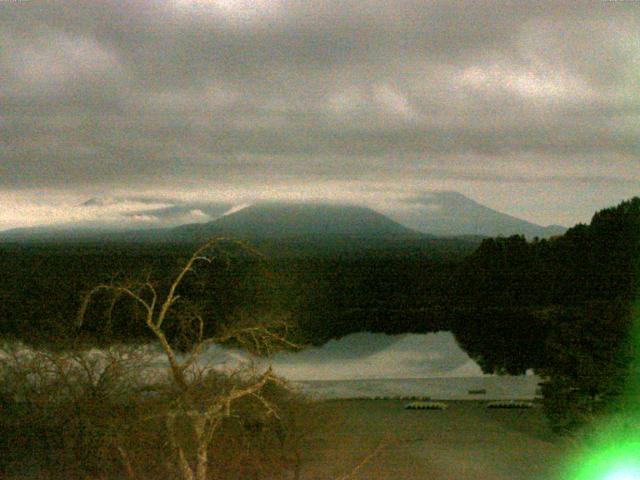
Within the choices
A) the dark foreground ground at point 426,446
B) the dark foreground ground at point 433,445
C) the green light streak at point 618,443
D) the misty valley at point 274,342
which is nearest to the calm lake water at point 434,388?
the misty valley at point 274,342

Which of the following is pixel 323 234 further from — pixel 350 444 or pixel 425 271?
pixel 350 444

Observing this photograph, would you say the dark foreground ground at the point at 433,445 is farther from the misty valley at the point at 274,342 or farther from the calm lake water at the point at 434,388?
the calm lake water at the point at 434,388

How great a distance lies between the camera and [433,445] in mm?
13773

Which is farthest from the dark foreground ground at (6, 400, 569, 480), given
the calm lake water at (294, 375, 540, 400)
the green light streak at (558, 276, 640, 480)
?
the calm lake water at (294, 375, 540, 400)

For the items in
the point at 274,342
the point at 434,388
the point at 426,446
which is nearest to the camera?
the point at 274,342

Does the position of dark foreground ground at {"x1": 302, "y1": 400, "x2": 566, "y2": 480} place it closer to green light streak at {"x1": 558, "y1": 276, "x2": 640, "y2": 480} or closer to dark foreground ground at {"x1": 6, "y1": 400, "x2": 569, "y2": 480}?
dark foreground ground at {"x1": 6, "y1": 400, "x2": 569, "y2": 480}

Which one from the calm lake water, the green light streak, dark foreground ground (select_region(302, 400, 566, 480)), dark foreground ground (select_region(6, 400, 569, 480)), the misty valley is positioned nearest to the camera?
the misty valley

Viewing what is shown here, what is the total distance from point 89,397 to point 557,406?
825cm

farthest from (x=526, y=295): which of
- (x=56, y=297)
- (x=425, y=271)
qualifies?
(x=56, y=297)

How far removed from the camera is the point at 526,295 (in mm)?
45625

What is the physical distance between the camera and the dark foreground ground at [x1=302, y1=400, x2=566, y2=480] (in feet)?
39.2

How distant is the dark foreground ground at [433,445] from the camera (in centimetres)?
1196

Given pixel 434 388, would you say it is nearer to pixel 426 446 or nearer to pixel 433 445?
pixel 433 445

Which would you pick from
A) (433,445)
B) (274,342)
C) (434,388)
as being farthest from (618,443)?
(434,388)
